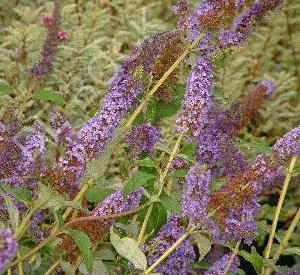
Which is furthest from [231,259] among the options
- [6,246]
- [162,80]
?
[6,246]

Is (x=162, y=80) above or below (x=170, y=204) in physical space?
above

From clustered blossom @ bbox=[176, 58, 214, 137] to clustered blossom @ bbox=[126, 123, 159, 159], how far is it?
9 centimetres

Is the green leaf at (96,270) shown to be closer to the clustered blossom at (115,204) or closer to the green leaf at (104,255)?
the green leaf at (104,255)

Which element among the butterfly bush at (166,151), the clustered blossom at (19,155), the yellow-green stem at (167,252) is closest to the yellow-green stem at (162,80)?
the butterfly bush at (166,151)

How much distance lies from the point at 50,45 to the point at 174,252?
76cm

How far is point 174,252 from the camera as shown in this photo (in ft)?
6.85

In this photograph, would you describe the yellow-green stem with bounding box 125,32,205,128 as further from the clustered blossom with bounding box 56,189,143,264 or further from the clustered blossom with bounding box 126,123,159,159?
the clustered blossom with bounding box 56,189,143,264

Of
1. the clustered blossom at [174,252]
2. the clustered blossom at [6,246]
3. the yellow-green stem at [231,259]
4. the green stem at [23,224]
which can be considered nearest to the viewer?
the clustered blossom at [6,246]

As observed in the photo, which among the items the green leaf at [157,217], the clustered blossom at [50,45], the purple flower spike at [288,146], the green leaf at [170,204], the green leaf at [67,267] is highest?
the clustered blossom at [50,45]

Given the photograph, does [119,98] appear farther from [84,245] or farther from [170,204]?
[84,245]

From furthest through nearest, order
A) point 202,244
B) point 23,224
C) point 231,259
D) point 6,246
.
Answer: point 231,259
point 202,244
point 23,224
point 6,246

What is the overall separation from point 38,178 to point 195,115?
0.48 metres

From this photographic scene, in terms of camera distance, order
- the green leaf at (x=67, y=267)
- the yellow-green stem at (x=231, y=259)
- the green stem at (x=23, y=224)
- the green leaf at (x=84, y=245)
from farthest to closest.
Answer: the yellow-green stem at (x=231, y=259) < the green leaf at (x=67, y=267) < the green stem at (x=23, y=224) < the green leaf at (x=84, y=245)

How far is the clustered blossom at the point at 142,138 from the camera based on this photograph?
2014 mm
